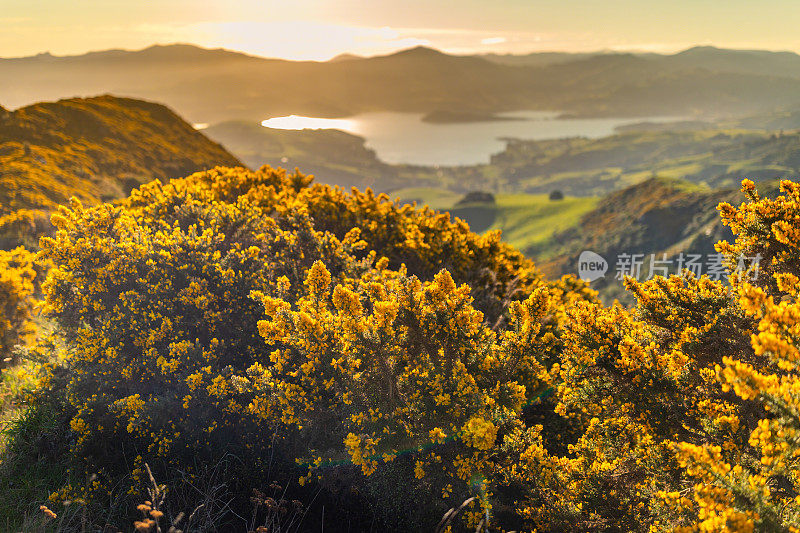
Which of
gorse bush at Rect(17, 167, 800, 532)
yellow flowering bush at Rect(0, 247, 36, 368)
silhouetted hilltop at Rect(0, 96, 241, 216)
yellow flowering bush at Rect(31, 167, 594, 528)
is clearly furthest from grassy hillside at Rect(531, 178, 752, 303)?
yellow flowering bush at Rect(0, 247, 36, 368)

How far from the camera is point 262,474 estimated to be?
7.53 metres

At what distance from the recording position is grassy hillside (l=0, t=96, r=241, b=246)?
20.3 m

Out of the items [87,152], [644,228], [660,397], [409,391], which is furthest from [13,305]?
[644,228]

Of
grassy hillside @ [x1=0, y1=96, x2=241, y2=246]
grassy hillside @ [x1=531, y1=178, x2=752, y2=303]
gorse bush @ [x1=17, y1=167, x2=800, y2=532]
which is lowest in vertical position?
grassy hillside @ [x1=531, y1=178, x2=752, y2=303]

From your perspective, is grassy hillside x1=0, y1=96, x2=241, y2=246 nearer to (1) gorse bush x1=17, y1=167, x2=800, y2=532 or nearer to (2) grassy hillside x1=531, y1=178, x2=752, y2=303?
(1) gorse bush x1=17, y1=167, x2=800, y2=532

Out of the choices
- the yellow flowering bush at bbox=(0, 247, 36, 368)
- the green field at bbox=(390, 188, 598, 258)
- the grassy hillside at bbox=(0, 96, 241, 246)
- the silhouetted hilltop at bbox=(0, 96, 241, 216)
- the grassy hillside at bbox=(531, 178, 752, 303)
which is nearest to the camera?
the yellow flowering bush at bbox=(0, 247, 36, 368)

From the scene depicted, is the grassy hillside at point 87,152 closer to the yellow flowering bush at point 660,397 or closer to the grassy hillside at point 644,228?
the yellow flowering bush at point 660,397

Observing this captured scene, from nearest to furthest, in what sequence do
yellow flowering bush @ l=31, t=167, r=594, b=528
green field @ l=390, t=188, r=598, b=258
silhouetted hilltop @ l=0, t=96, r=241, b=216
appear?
yellow flowering bush @ l=31, t=167, r=594, b=528 < silhouetted hilltop @ l=0, t=96, r=241, b=216 < green field @ l=390, t=188, r=598, b=258

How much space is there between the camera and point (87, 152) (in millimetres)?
27344

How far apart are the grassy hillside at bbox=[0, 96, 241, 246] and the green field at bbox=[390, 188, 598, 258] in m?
95.9

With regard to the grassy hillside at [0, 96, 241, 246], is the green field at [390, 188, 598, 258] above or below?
below

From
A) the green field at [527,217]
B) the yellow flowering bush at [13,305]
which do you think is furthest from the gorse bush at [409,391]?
the green field at [527,217]

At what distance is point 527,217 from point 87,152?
12862cm

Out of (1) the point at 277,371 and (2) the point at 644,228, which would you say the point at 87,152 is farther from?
(2) the point at 644,228
